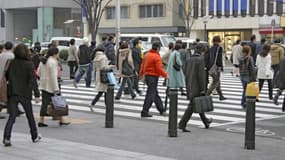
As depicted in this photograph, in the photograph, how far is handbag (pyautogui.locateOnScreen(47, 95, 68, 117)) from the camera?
11266 mm

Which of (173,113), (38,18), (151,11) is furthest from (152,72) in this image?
(38,18)

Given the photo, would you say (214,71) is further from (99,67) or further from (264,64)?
(99,67)

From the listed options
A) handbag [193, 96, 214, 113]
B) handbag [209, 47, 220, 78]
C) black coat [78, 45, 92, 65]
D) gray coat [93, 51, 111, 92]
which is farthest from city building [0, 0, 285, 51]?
handbag [193, 96, 214, 113]

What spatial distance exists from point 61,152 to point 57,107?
8.83 feet

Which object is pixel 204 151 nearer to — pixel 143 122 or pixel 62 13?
pixel 143 122

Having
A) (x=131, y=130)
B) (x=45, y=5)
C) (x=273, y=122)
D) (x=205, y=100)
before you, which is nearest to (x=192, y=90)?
(x=205, y=100)

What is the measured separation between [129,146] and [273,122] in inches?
A: 181

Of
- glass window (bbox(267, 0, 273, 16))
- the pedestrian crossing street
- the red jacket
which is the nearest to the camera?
the red jacket

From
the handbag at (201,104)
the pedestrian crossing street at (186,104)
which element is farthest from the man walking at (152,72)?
the handbag at (201,104)

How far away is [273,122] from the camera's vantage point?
41.9 feet

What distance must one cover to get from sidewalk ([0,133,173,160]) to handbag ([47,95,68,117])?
1.60 metres

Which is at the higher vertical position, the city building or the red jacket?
the city building

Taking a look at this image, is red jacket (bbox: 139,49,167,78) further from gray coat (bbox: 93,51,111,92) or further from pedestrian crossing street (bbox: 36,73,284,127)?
gray coat (bbox: 93,51,111,92)

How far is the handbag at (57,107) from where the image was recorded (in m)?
11.3
